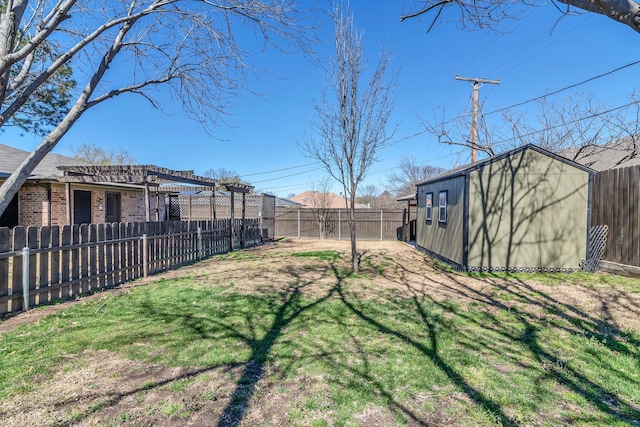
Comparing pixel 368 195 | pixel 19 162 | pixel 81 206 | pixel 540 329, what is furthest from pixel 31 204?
pixel 368 195

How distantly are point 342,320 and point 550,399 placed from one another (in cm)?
221

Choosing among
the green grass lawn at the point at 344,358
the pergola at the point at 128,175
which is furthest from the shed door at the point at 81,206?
A: the green grass lawn at the point at 344,358

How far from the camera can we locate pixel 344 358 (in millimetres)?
3068

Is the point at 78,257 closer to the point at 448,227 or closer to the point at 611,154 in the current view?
the point at 448,227

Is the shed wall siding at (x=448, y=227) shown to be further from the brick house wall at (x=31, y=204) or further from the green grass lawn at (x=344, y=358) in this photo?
the brick house wall at (x=31, y=204)

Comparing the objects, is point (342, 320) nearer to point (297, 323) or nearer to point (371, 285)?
point (297, 323)

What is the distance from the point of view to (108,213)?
45.0ft

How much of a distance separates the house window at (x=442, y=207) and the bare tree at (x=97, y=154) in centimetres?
2553

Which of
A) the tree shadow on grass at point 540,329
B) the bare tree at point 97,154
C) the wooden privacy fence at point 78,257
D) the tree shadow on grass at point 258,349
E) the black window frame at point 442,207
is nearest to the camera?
the tree shadow on grass at point 258,349

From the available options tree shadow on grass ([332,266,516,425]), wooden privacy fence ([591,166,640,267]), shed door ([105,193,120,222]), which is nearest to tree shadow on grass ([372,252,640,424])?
tree shadow on grass ([332,266,516,425])

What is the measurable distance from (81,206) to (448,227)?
1306 centimetres

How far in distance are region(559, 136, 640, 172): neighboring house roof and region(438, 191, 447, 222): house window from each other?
20.7 feet

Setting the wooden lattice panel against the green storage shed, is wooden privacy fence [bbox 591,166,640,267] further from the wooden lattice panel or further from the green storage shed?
the green storage shed

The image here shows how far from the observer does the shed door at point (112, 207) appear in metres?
13.7
